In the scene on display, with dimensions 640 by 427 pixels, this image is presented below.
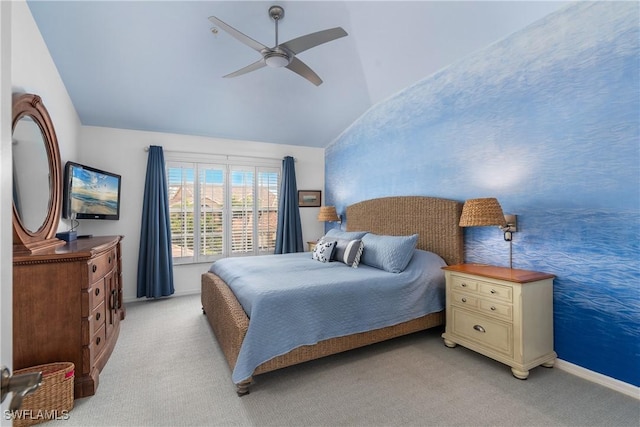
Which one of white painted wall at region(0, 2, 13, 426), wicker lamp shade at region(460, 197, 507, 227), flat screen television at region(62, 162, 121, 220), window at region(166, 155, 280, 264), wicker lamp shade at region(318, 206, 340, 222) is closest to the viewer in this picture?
white painted wall at region(0, 2, 13, 426)

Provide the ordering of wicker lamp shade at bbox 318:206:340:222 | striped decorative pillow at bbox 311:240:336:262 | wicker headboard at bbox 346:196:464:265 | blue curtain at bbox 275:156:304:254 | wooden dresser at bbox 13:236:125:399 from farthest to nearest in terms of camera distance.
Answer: blue curtain at bbox 275:156:304:254 < wicker lamp shade at bbox 318:206:340:222 < striped decorative pillow at bbox 311:240:336:262 < wicker headboard at bbox 346:196:464:265 < wooden dresser at bbox 13:236:125:399

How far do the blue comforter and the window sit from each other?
1.66 meters

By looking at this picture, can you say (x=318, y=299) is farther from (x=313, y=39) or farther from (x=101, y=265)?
(x=313, y=39)

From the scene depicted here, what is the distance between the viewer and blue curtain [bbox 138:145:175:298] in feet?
14.4

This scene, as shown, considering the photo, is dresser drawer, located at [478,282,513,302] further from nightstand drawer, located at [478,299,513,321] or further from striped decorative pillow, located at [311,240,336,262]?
striped decorative pillow, located at [311,240,336,262]

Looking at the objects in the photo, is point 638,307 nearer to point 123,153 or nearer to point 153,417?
point 153,417

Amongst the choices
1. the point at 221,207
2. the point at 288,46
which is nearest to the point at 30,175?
the point at 288,46

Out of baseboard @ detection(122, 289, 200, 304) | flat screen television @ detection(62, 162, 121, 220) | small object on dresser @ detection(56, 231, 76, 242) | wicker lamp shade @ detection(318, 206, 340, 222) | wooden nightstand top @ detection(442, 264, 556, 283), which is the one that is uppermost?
flat screen television @ detection(62, 162, 121, 220)

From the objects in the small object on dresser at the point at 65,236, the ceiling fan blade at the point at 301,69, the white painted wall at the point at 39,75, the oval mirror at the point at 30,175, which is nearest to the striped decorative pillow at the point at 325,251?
the ceiling fan blade at the point at 301,69

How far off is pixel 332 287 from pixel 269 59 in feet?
6.43

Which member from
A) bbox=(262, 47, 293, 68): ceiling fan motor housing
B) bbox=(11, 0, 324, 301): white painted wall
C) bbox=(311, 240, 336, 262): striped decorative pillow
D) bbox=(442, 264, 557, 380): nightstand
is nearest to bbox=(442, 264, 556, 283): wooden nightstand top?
bbox=(442, 264, 557, 380): nightstand

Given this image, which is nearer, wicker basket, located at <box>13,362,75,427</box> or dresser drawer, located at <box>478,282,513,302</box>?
wicker basket, located at <box>13,362,75,427</box>

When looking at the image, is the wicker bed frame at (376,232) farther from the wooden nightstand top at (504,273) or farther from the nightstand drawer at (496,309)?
the nightstand drawer at (496,309)

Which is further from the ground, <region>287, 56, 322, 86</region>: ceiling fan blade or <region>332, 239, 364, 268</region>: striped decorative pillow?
<region>287, 56, 322, 86</region>: ceiling fan blade
